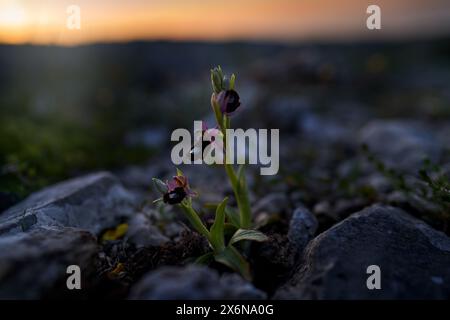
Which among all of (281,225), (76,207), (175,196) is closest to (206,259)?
(175,196)

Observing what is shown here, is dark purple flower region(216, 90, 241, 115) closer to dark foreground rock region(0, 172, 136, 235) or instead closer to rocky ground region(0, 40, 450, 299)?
rocky ground region(0, 40, 450, 299)

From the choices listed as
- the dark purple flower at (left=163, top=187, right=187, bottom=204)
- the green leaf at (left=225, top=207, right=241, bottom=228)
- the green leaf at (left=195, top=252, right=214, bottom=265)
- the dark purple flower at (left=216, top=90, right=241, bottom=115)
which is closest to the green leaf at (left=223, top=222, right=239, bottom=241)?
the green leaf at (left=225, top=207, right=241, bottom=228)

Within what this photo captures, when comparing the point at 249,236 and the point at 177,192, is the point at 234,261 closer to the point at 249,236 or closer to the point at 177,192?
the point at 249,236

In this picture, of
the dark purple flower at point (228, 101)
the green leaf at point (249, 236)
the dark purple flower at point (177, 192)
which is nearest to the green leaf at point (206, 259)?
the green leaf at point (249, 236)

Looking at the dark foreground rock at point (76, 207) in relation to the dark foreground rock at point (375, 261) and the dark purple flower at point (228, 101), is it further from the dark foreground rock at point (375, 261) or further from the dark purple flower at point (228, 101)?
the dark foreground rock at point (375, 261)
